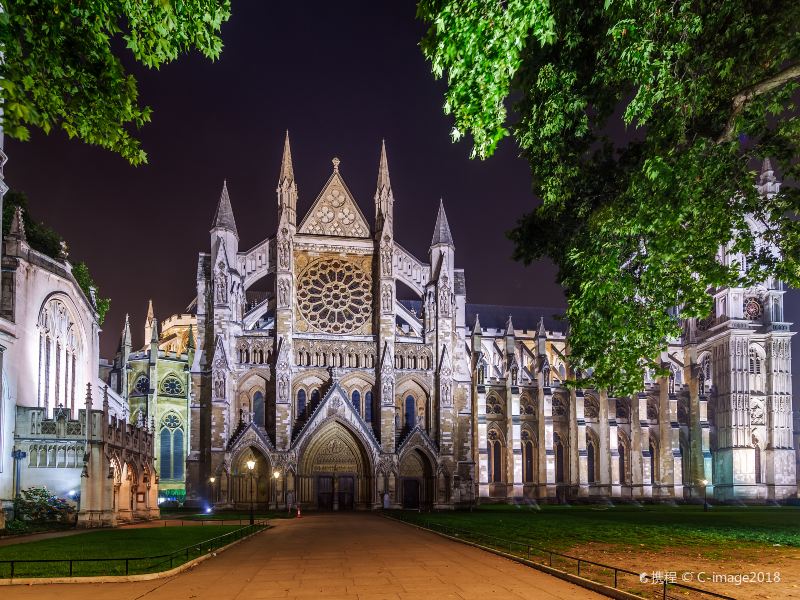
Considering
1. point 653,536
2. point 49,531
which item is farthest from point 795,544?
point 49,531

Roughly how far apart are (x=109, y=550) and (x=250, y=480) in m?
28.4

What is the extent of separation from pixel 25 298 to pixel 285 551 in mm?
18918

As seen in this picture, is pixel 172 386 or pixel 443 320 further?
pixel 172 386

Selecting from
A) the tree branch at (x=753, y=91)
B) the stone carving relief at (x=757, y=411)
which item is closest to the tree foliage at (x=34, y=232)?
the tree branch at (x=753, y=91)

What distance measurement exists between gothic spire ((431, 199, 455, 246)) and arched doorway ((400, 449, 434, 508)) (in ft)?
48.4

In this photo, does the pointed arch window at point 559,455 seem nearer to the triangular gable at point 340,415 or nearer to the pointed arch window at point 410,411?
the pointed arch window at point 410,411

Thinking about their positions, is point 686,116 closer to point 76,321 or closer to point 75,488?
point 75,488

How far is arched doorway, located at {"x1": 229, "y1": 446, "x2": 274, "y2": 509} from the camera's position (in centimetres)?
4759

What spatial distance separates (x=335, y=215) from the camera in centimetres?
5434

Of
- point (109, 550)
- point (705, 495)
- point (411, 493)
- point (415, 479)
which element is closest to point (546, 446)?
point (705, 495)

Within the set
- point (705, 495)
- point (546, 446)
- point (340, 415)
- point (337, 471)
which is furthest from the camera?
point (546, 446)

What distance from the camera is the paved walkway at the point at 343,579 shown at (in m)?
13.3

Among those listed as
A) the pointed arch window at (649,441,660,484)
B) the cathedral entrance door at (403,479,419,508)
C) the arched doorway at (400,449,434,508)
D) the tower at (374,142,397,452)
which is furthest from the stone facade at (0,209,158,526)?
the pointed arch window at (649,441,660,484)

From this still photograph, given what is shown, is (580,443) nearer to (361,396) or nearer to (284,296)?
(361,396)
